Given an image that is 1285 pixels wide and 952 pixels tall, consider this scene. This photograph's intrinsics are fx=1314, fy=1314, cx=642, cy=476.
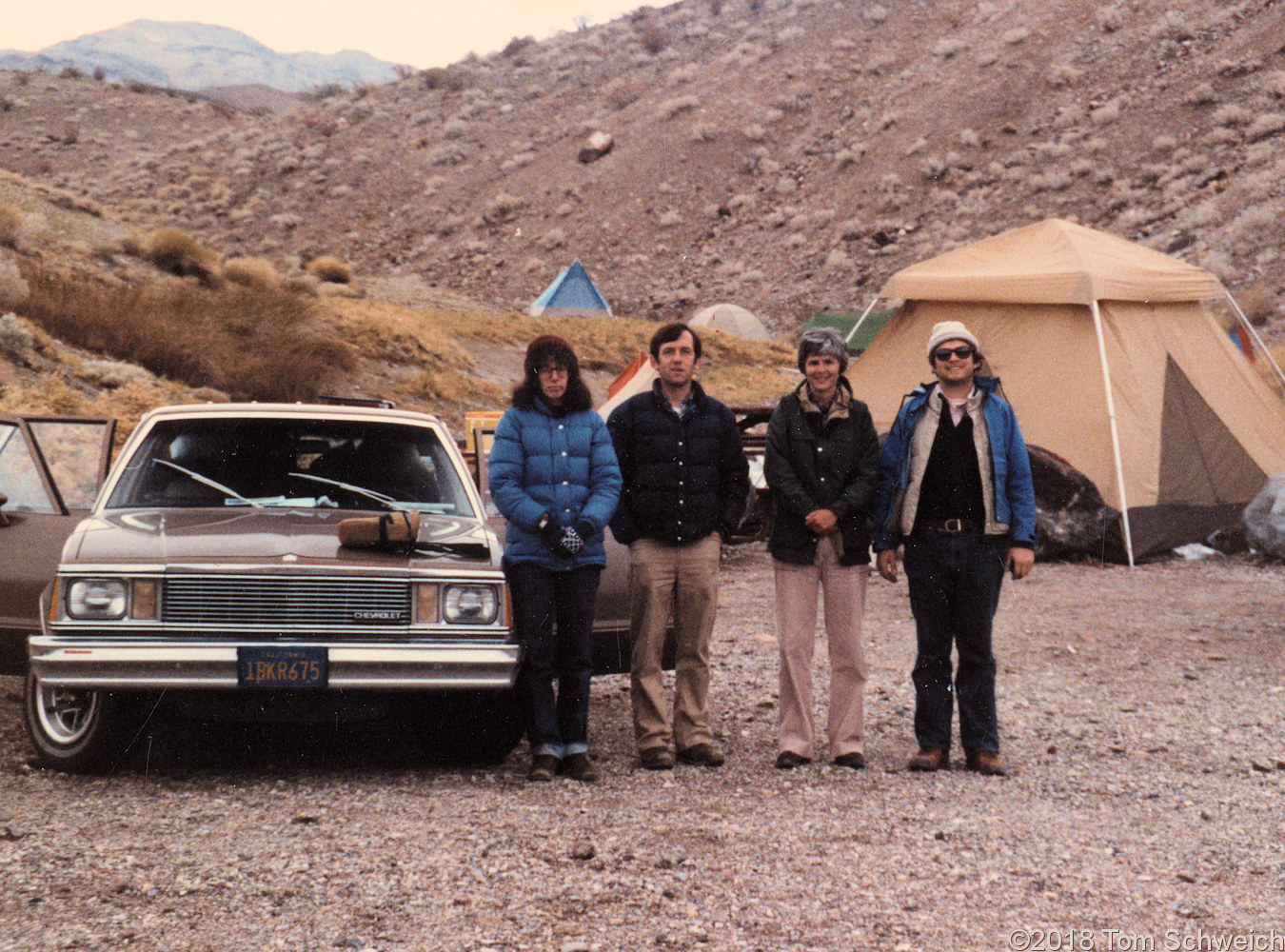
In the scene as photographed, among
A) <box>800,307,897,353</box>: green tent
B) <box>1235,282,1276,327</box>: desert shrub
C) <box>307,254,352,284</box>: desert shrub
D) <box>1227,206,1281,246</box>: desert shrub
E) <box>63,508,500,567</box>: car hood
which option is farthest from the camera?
<box>307,254,352,284</box>: desert shrub

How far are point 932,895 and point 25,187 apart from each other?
109 feet

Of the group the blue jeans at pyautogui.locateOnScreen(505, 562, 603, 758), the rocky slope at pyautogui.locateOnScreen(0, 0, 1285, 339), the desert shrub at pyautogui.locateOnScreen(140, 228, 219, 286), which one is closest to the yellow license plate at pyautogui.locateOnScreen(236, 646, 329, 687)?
the blue jeans at pyautogui.locateOnScreen(505, 562, 603, 758)

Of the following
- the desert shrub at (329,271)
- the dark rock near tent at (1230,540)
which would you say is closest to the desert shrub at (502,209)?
the desert shrub at (329,271)

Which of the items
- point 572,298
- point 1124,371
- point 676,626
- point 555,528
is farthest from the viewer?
point 572,298

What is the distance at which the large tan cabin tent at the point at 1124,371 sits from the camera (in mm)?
11977

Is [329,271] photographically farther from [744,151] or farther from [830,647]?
→ [830,647]

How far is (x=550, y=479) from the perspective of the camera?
5418 millimetres

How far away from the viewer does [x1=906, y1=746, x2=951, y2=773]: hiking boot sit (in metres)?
5.64

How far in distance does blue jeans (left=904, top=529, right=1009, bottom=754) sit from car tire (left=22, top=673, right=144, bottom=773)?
10.7ft

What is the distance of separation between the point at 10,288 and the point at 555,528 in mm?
14930

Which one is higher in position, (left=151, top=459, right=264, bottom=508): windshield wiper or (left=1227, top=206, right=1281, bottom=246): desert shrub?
(left=1227, top=206, right=1281, bottom=246): desert shrub

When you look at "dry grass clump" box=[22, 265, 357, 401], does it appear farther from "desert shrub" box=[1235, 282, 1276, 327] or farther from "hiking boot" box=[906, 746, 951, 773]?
"desert shrub" box=[1235, 282, 1276, 327]

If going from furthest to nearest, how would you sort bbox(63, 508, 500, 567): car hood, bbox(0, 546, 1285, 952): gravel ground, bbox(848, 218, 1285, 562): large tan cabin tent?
bbox(848, 218, 1285, 562): large tan cabin tent < bbox(63, 508, 500, 567): car hood < bbox(0, 546, 1285, 952): gravel ground

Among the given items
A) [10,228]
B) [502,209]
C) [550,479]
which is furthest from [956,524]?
[502,209]
